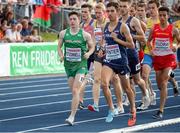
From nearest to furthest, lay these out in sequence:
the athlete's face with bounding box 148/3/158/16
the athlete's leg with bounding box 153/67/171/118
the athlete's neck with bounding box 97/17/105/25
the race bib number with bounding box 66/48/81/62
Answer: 1. the race bib number with bounding box 66/48/81/62
2. the athlete's leg with bounding box 153/67/171/118
3. the athlete's neck with bounding box 97/17/105/25
4. the athlete's face with bounding box 148/3/158/16

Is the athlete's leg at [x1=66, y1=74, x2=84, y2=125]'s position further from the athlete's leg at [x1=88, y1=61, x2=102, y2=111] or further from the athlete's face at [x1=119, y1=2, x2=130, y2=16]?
the athlete's face at [x1=119, y1=2, x2=130, y2=16]

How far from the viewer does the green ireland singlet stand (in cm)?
1230

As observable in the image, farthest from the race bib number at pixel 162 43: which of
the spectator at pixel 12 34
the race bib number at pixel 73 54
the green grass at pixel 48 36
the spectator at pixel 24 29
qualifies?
the green grass at pixel 48 36

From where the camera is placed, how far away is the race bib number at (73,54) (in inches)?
484

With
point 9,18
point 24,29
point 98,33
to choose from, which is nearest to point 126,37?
point 98,33

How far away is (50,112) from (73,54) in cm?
178

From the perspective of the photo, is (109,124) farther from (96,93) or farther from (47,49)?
(47,49)

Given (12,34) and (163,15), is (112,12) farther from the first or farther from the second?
(12,34)

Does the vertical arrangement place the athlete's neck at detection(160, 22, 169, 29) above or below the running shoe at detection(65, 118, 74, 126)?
above

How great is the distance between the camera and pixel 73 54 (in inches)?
486

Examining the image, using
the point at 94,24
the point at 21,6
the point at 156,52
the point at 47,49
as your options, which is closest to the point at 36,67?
the point at 47,49

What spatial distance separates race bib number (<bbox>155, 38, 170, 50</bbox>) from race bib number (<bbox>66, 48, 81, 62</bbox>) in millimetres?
1610

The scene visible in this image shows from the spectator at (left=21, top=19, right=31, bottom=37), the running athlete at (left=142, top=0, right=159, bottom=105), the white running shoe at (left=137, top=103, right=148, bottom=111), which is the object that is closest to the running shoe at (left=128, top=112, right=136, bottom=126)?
the white running shoe at (left=137, top=103, right=148, bottom=111)

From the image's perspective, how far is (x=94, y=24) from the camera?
14.7 metres
